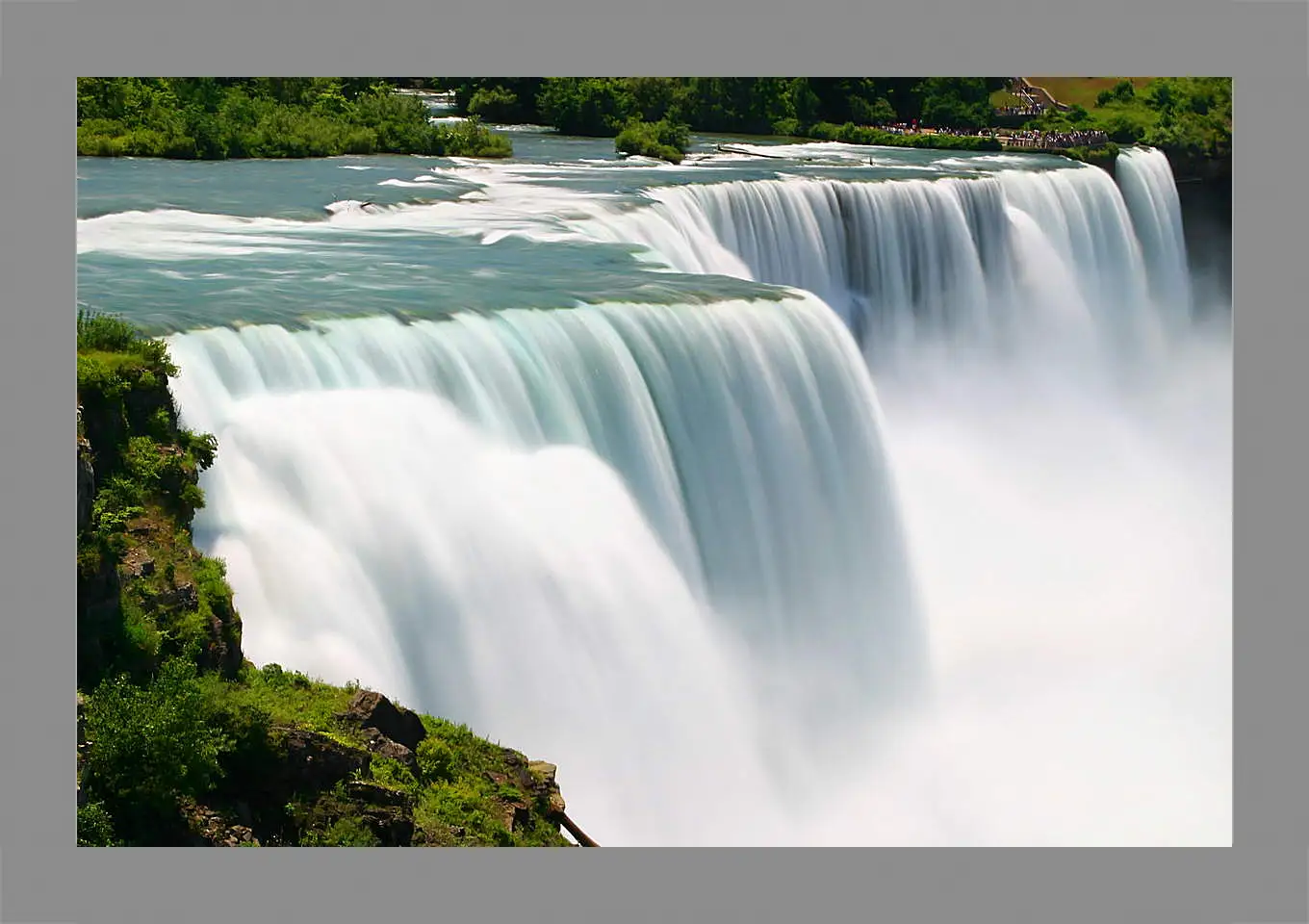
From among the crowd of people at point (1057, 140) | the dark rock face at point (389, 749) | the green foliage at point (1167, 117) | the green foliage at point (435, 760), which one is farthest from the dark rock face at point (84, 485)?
A: the crowd of people at point (1057, 140)

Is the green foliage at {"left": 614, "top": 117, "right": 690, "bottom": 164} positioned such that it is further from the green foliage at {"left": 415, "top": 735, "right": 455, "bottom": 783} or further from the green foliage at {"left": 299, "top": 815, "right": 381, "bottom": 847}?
the green foliage at {"left": 299, "top": 815, "right": 381, "bottom": 847}

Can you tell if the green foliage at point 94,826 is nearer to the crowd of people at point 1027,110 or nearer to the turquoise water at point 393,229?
the turquoise water at point 393,229

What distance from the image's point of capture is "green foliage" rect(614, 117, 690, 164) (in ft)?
67.1

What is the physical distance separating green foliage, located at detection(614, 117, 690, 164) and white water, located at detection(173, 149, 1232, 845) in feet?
7.82

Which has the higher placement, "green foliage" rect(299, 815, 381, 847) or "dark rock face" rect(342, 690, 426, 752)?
"dark rock face" rect(342, 690, 426, 752)

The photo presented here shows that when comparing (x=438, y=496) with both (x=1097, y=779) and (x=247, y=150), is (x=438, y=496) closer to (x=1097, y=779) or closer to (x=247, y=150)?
(x=1097, y=779)

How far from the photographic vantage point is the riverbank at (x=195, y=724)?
9.76 metres

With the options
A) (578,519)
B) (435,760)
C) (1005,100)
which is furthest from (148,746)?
(1005,100)

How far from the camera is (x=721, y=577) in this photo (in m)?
13.8

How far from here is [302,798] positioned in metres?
10.0

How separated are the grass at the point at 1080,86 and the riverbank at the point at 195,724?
7.51m

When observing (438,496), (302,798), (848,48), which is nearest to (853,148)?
(848,48)

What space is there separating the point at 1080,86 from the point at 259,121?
29.0ft

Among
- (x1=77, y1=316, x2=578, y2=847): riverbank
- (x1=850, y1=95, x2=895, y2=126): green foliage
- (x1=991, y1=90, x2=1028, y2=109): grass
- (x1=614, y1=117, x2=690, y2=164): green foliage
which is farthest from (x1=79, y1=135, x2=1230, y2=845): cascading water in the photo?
(x1=991, y1=90, x2=1028, y2=109): grass
